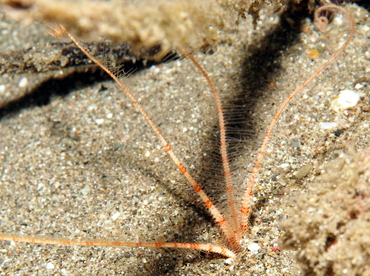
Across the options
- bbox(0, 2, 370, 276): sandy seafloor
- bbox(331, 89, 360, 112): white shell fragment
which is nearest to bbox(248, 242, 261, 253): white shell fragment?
bbox(0, 2, 370, 276): sandy seafloor

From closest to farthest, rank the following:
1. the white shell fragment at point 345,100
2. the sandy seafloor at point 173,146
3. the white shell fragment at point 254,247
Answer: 1. the white shell fragment at point 254,247
2. the sandy seafloor at point 173,146
3. the white shell fragment at point 345,100

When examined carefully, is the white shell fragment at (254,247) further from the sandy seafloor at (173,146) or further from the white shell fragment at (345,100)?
the white shell fragment at (345,100)

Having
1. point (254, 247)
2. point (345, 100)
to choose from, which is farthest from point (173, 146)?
point (345, 100)

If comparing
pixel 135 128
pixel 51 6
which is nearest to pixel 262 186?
Answer: pixel 135 128

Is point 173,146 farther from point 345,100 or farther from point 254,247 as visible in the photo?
point 345,100

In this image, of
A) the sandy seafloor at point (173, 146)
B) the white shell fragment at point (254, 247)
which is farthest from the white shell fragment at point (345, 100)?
the white shell fragment at point (254, 247)

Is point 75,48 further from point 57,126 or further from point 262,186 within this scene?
point 262,186

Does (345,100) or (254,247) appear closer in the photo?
(254,247)
